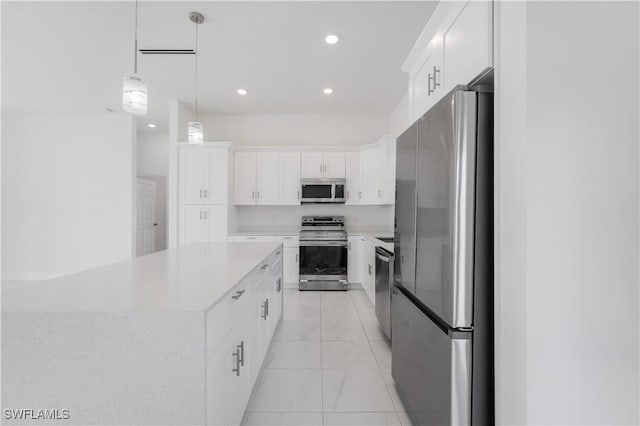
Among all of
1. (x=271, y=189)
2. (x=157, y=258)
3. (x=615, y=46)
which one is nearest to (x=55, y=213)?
(x=271, y=189)

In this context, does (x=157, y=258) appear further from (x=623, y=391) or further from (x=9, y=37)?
(x=9, y=37)

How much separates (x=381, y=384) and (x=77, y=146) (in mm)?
6429

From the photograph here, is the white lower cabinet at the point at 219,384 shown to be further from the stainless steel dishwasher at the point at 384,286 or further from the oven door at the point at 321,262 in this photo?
the oven door at the point at 321,262

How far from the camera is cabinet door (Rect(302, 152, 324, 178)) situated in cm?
A: 500

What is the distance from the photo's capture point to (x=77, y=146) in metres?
5.56

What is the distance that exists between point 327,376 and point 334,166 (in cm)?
344

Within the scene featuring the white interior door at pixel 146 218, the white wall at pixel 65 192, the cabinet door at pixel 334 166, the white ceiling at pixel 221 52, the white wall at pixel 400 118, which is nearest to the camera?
the white ceiling at pixel 221 52

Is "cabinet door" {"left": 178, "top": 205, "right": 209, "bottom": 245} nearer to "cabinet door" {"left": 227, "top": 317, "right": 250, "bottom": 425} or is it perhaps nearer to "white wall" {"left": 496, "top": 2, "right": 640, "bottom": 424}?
"cabinet door" {"left": 227, "top": 317, "right": 250, "bottom": 425}

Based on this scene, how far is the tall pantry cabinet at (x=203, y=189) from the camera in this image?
4637 mm

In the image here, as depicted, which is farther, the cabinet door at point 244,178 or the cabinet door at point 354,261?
the cabinet door at point 244,178

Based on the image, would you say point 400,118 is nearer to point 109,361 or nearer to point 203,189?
point 203,189

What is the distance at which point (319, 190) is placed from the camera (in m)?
4.92

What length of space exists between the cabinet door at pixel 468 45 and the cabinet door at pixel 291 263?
3569mm

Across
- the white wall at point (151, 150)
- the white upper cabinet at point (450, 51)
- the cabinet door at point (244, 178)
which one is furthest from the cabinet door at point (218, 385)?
the white wall at point (151, 150)
